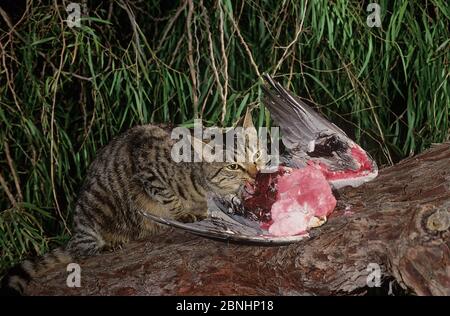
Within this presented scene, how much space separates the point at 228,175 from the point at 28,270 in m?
0.84

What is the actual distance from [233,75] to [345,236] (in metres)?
1.28

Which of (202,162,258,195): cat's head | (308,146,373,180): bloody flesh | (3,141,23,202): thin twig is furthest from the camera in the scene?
(3,141,23,202): thin twig

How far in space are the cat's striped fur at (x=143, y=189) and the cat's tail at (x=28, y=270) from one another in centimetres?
10

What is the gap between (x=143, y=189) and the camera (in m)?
2.60

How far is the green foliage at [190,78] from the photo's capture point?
2740 millimetres

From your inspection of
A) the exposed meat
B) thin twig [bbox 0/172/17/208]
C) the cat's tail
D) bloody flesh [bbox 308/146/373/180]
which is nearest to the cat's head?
the exposed meat

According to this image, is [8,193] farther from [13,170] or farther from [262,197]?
[262,197]

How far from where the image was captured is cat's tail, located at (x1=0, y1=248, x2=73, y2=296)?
2.19m

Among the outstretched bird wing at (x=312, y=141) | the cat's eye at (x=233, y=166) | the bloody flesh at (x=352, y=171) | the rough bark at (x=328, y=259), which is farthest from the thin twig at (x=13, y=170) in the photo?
the bloody flesh at (x=352, y=171)

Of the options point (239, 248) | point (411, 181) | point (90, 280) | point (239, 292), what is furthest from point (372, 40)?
point (90, 280)

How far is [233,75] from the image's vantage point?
3033 millimetres

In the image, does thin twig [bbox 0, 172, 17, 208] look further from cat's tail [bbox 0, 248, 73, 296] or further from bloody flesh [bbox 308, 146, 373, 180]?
bloody flesh [bbox 308, 146, 373, 180]

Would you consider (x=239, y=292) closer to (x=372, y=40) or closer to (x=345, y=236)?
(x=345, y=236)

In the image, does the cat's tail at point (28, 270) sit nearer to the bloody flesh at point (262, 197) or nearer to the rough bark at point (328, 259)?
the rough bark at point (328, 259)
